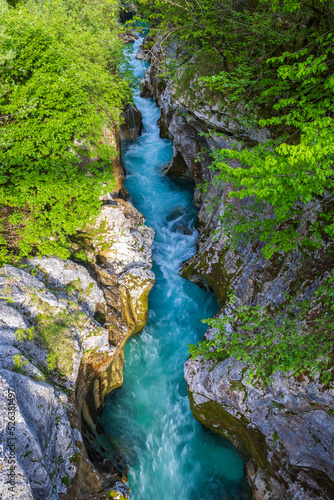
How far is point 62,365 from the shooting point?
5.69 m

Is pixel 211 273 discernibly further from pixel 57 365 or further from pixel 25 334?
pixel 25 334

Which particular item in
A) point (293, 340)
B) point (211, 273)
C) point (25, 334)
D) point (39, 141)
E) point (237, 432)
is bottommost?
point (237, 432)

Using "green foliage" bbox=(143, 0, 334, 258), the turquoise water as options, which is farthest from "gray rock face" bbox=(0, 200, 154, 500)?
"green foliage" bbox=(143, 0, 334, 258)

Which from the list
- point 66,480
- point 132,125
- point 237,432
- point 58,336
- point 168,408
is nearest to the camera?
point 66,480

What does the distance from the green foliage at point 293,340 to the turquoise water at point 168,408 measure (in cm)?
392

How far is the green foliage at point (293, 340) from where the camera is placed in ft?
15.8

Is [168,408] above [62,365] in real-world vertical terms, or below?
below

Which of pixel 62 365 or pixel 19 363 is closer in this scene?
pixel 19 363

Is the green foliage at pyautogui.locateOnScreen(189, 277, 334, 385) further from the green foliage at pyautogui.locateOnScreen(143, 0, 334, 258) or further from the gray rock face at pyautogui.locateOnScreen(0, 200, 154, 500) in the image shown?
the gray rock face at pyautogui.locateOnScreen(0, 200, 154, 500)

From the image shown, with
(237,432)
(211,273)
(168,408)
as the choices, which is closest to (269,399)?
(237,432)

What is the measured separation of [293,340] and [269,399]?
147 cm

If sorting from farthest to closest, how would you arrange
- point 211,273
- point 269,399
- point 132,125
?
point 132,125 < point 211,273 < point 269,399

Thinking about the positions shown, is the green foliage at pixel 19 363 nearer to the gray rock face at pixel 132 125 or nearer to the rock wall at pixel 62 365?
the rock wall at pixel 62 365

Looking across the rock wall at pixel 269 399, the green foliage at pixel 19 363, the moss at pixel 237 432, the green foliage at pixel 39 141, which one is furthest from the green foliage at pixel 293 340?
the green foliage at pixel 39 141
